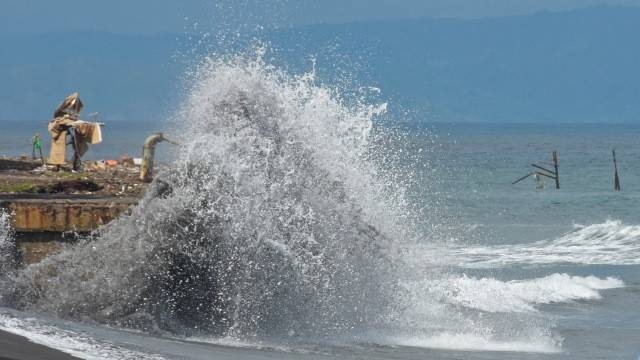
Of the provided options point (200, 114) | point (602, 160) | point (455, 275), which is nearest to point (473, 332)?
point (200, 114)

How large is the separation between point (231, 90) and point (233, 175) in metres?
1.13

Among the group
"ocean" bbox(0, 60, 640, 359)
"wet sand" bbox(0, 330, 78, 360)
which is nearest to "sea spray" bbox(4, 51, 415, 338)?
"ocean" bbox(0, 60, 640, 359)

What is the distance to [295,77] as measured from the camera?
14727 mm

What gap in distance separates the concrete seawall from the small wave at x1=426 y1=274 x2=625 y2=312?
609 centimetres

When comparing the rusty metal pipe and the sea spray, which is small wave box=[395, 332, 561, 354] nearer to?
the sea spray

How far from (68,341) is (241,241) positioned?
278cm

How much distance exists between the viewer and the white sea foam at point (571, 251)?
105ft

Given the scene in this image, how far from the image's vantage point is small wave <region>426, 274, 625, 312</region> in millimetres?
21547

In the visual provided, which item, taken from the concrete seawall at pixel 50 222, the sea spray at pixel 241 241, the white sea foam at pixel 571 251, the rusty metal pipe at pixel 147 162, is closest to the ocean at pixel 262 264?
the sea spray at pixel 241 241

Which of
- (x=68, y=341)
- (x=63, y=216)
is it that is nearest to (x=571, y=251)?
(x=63, y=216)

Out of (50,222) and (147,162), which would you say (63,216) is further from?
(147,162)

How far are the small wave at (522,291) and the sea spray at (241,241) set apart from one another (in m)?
5.66

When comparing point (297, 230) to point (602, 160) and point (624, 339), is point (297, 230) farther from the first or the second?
point (602, 160)

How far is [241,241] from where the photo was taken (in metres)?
12.8
